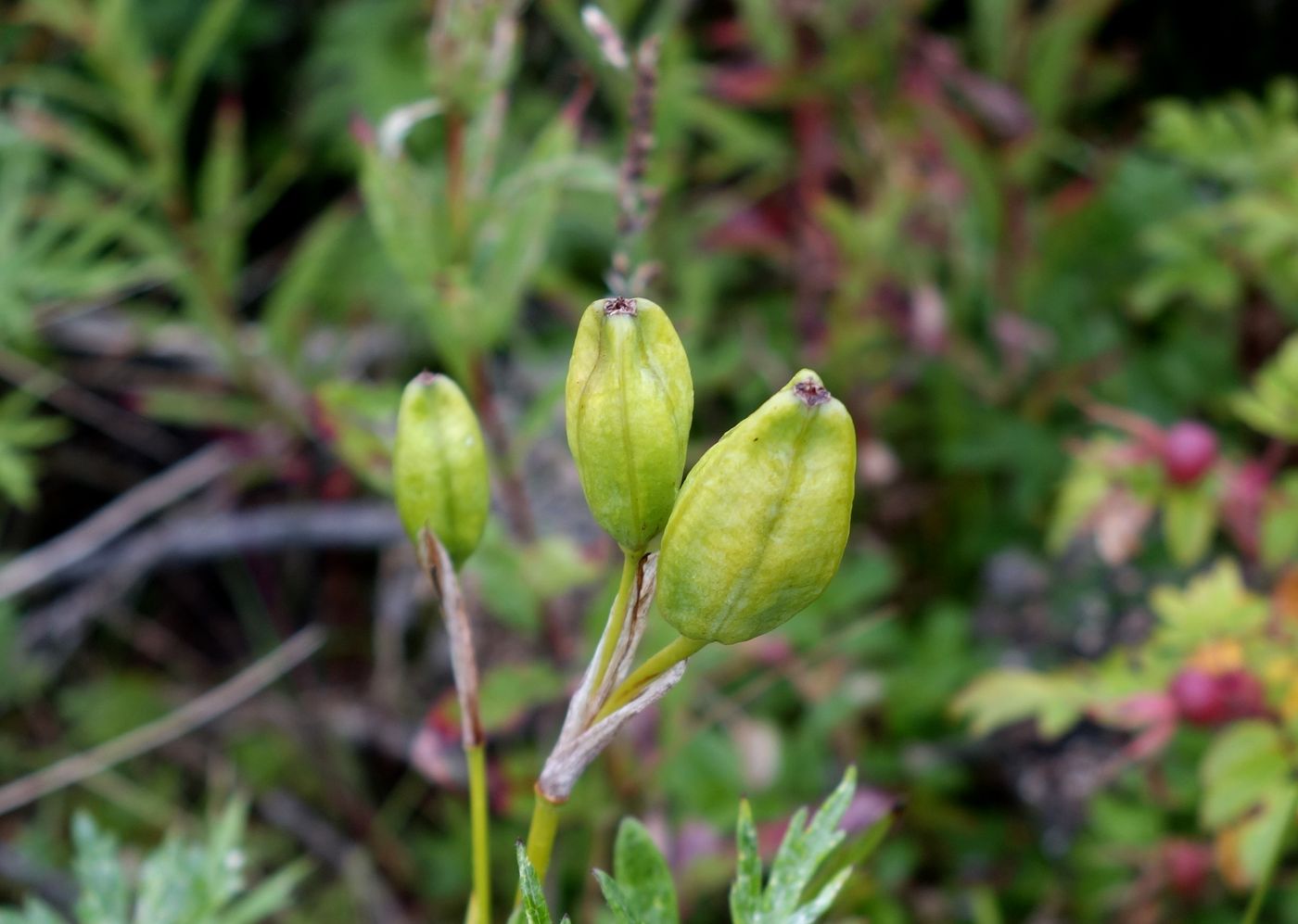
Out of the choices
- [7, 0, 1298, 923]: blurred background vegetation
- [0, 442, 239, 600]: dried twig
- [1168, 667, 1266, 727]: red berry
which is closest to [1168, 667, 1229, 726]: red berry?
[1168, 667, 1266, 727]: red berry

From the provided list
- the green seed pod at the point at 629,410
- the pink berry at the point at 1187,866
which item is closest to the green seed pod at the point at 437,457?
the green seed pod at the point at 629,410

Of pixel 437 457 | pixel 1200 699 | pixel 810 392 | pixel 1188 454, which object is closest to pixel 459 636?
pixel 437 457

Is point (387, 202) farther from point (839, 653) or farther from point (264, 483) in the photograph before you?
point (264, 483)

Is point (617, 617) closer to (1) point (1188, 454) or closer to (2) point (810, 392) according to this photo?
(2) point (810, 392)

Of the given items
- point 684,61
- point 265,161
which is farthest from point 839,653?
point 265,161

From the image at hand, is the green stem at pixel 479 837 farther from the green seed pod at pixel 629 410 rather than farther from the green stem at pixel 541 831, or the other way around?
the green seed pod at pixel 629 410

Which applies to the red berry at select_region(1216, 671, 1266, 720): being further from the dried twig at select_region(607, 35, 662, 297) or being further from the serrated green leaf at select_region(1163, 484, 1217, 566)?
the dried twig at select_region(607, 35, 662, 297)
